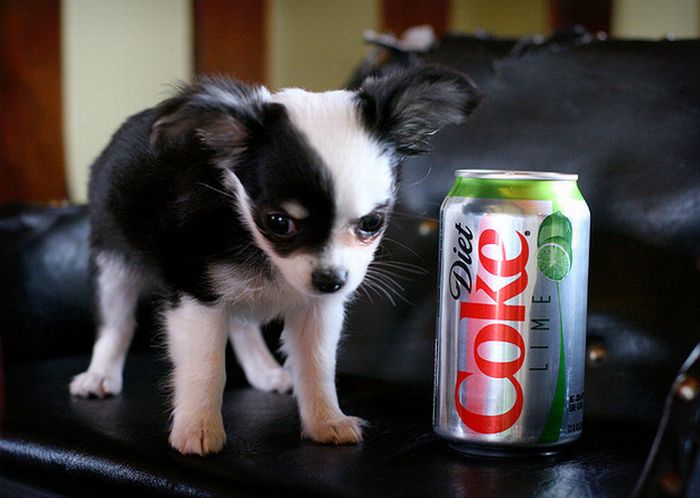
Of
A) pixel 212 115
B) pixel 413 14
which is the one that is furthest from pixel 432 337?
pixel 413 14

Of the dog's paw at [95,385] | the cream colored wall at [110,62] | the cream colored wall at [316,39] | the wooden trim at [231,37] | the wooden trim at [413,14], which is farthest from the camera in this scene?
the wooden trim at [413,14]

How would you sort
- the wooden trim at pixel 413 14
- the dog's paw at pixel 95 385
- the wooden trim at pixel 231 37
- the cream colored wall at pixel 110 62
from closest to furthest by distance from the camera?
the dog's paw at pixel 95 385
the cream colored wall at pixel 110 62
the wooden trim at pixel 231 37
the wooden trim at pixel 413 14

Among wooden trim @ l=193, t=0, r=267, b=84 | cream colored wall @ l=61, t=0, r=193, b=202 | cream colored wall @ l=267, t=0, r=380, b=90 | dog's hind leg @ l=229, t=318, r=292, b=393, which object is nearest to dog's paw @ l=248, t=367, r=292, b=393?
dog's hind leg @ l=229, t=318, r=292, b=393

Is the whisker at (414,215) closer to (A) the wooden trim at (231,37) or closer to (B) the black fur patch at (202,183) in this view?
(B) the black fur patch at (202,183)

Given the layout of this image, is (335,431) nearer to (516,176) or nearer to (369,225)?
(369,225)

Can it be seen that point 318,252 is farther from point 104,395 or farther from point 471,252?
point 104,395

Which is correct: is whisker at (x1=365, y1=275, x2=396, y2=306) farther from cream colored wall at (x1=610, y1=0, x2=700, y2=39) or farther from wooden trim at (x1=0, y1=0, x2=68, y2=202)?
cream colored wall at (x1=610, y1=0, x2=700, y2=39)

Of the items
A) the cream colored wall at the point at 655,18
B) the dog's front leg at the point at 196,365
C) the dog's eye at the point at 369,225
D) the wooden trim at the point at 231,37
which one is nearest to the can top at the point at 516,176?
the dog's eye at the point at 369,225
